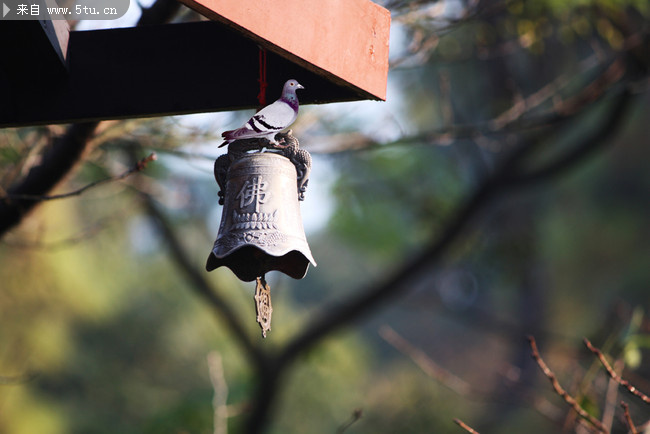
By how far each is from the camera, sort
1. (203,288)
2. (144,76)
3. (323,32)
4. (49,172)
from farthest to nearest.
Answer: (203,288) < (49,172) < (144,76) < (323,32)

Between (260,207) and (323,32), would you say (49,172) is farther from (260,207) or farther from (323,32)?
(323,32)

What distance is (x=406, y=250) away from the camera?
854 centimetres

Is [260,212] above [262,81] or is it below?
below

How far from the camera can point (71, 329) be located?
9500 millimetres

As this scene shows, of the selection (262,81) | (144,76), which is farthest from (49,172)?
(262,81)

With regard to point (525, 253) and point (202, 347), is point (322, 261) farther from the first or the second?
point (525, 253)

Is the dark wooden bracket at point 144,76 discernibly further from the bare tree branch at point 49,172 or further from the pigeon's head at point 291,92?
the bare tree branch at point 49,172

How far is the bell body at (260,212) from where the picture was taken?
5.82ft

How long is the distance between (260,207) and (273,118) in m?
0.24

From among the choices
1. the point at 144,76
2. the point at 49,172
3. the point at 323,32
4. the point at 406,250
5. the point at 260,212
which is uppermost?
the point at 323,32

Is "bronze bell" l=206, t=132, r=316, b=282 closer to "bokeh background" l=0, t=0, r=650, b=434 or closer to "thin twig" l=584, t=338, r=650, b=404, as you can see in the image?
"bokeh background" l=0, t=0, r=650, b=434

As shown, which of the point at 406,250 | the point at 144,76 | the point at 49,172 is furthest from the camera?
the point at 406,250

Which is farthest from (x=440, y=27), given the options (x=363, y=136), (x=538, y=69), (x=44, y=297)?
(x=44, y=297)

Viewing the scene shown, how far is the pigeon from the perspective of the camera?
5.85ft
